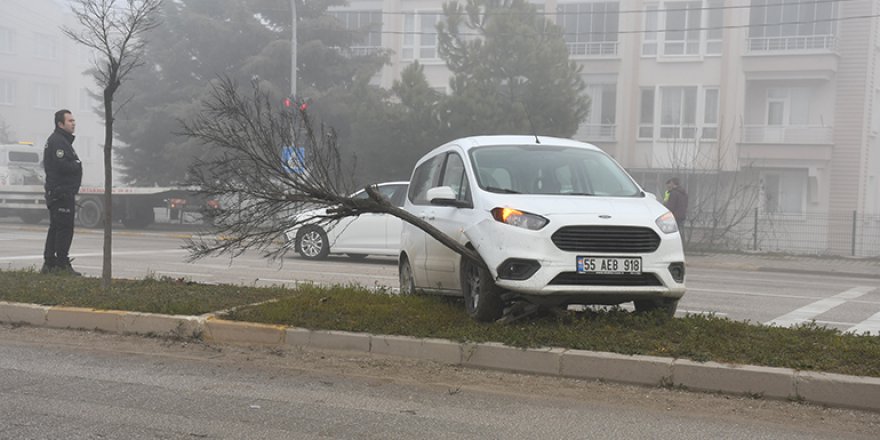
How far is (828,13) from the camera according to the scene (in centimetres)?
3177

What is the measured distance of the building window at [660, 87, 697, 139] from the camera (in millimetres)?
33969

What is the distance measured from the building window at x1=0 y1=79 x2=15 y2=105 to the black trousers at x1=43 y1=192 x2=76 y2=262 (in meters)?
60.5

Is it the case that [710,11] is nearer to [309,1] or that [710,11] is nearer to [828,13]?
[828,13]

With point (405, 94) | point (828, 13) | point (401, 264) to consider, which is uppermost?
point (828, 13)

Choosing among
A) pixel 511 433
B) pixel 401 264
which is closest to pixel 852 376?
pixel 511 433

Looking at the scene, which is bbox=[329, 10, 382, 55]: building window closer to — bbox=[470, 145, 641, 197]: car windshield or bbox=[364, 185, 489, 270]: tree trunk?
bbox=[470, 145, 641, 197]: car windshield

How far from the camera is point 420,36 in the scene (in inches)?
1518

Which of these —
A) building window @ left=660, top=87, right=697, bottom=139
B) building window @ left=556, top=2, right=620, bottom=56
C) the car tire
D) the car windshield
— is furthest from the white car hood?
building window @ left=556, top=2, right=620, bottom=56

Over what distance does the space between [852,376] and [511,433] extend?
2425 mm

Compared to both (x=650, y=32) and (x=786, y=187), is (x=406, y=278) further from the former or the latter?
(x=650, y=32)

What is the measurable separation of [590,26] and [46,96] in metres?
48.4

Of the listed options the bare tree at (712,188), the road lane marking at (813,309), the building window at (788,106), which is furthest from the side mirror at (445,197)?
the building window at (788,106)

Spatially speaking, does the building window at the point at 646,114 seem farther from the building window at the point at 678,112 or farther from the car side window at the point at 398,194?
the car side window at the point at 398,194

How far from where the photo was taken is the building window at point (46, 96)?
66438 millimetres
